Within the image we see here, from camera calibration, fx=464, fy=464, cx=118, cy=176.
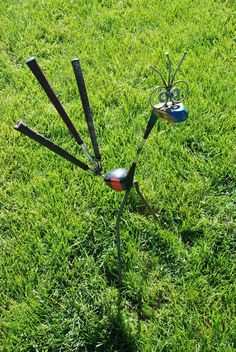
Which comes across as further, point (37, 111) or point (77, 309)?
point (37, 111)

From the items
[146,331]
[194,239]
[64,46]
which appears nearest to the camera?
[146,331]

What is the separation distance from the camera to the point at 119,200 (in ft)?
7.49

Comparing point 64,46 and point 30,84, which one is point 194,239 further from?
point 64,46

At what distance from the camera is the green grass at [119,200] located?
190cm

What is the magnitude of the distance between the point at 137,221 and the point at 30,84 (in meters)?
1.32

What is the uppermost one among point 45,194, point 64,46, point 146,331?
point 64,46

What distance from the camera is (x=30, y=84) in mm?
3000

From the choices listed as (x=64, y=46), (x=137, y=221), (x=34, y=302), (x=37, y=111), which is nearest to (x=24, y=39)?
(x=64, y=46)

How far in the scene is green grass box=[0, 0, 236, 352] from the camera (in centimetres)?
190

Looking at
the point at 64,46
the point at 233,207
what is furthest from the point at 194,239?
the point at 64,46

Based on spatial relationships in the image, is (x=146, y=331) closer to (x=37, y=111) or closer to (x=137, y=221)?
(x=137, y=221)

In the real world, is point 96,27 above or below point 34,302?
above

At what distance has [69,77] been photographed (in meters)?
3.03

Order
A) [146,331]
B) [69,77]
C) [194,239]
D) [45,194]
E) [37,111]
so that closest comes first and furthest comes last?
[146,331] < [194,239] < [45,194] < [37,111] < [69,77]
